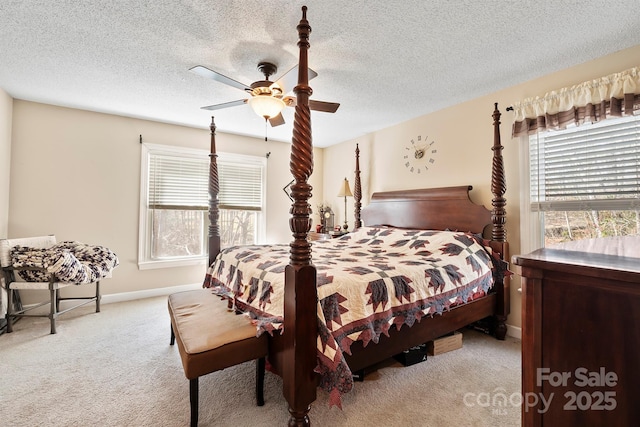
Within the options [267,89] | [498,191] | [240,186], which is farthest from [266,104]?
[240,186]

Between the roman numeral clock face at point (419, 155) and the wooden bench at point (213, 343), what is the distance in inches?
111

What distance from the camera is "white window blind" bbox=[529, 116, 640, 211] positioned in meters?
2.11

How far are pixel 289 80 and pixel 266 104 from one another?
0.24m

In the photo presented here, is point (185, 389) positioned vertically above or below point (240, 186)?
below

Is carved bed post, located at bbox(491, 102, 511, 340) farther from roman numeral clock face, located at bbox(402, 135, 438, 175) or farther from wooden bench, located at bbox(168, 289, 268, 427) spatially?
wooden bench, located at bbox(168, 289, 268, 427)

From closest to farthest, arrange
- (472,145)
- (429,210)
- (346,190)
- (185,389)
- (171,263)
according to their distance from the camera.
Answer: (185,389) < (472,145) < (429,210) < (171,263) < (346,190)

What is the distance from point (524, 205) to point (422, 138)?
A: 1.43 metres

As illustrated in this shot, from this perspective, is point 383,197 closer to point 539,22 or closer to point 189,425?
point 539,22

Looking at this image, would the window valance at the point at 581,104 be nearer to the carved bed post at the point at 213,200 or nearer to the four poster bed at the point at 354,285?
the four poster bed at the point at 354,285

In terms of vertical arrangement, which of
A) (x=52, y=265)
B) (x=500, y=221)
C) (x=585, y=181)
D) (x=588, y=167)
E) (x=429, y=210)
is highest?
(x=588, y=167)

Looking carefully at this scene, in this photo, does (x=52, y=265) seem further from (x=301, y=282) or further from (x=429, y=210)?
(x=429, y=210)

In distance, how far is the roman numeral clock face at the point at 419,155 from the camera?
3.47 metres

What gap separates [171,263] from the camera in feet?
12.8

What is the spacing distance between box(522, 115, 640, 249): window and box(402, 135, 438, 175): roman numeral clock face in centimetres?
104
